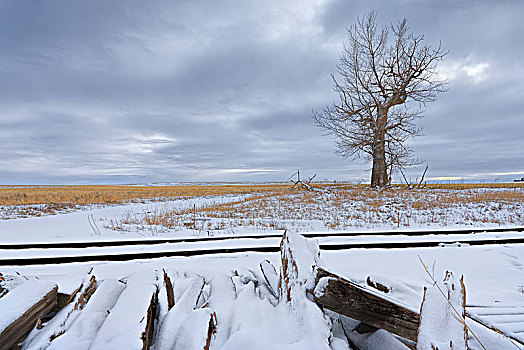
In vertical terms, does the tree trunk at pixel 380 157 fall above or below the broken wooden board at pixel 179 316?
above

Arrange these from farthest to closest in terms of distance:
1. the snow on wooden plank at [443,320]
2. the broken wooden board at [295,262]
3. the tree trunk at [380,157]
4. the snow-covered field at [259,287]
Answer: the tree trunk at [380,157]
the broken wooden board at [295,262]
the snow-covered field at [259,287]
the snow on wooden plank at [443,320]

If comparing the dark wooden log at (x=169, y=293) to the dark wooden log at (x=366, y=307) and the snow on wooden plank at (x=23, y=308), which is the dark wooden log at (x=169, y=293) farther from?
the dark wooden log at (x=366, y=307)

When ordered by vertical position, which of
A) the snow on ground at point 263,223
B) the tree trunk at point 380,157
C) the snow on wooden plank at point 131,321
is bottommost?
the snow on ground at point 263,223

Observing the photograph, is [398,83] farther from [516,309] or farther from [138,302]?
[138,302]

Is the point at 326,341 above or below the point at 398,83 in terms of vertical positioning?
below

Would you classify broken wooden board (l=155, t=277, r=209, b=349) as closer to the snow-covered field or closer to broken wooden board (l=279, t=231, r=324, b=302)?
the snow-covered field

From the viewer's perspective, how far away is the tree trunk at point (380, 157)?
64.8ft

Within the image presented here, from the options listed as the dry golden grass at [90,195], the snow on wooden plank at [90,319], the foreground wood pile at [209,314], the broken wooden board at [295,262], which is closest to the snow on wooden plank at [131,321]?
the foreground wood pile at [209,314]

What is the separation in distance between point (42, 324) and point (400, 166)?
22.0 m

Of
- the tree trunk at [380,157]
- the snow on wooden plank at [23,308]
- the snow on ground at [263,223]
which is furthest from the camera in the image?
the tree trunk at [380,157]

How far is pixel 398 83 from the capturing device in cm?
2008

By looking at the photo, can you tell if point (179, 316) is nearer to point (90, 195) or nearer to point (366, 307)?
point (366, 307)

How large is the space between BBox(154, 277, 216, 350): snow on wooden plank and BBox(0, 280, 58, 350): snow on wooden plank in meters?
0.79

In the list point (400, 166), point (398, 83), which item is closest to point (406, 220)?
point (400, 166)
